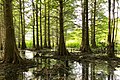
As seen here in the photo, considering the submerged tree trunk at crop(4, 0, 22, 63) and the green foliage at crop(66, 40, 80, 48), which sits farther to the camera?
the green foliage at crop(66, 40, 80, 48)

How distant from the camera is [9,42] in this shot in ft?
42.0

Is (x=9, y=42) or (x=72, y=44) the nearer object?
(x=9, y=42)

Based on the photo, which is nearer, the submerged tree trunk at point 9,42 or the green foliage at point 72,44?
the submerged tree trunk at point 9,42

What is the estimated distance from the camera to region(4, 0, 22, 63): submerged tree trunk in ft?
41.2

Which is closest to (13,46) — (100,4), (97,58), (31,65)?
(31,65)

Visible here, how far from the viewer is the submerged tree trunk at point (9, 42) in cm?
1257

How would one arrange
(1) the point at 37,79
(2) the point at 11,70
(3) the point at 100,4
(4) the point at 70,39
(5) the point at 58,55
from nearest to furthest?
(1) the point at 37,79, (2) the point at 11,70, (5) the point at 58,55, (3) the point at 100,4, (4) the point at 70,39

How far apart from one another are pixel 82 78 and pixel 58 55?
8461mm

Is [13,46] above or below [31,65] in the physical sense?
above

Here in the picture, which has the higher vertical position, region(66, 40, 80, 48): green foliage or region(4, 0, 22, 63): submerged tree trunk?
region(4, 0, 22, 63): submerged tree trunk

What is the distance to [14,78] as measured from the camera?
371 inches

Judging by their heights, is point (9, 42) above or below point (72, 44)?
above

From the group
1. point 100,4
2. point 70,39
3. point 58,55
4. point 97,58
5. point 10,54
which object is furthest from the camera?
point 70,39

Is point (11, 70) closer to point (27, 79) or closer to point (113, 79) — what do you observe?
point (27, 79)
